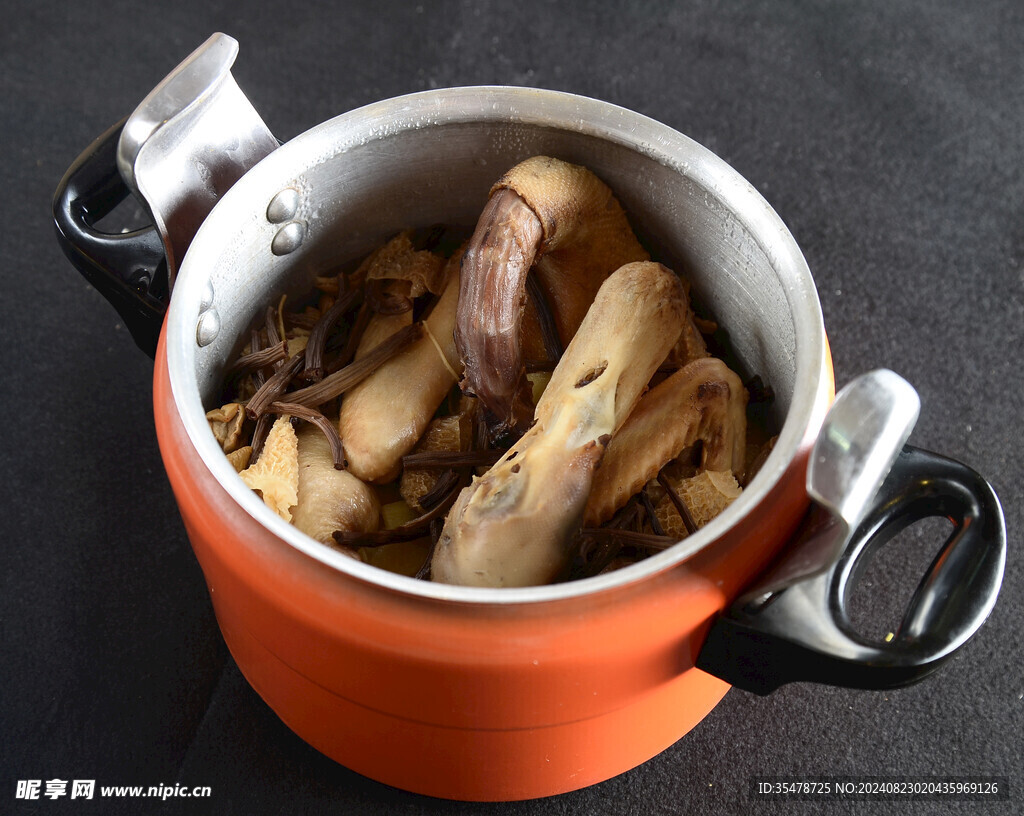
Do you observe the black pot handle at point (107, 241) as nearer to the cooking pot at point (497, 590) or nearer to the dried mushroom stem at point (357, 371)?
the cooking pot at point (497, 590)

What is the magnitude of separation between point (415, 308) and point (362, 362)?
8cm

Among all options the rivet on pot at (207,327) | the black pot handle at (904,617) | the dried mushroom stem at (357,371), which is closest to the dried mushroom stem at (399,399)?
the dried mushroom stem at (357,371)

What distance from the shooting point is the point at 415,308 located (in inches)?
31.3

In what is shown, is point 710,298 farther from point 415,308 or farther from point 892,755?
point 892,755

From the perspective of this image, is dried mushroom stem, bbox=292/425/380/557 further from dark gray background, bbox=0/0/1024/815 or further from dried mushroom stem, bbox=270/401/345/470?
dark gray background, bbox=0/0/1024/815

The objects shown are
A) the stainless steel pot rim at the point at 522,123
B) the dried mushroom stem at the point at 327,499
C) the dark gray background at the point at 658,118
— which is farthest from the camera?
the dark gray background at the point at 658,118

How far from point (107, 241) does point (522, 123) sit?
1.08 feet

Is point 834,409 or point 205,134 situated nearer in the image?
point 834,409

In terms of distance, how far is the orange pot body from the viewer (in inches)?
22.1

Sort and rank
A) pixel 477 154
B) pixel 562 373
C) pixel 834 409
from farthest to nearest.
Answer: pixel 477 154, pixel 562 373, pixel 834 409

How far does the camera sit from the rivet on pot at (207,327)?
70cm

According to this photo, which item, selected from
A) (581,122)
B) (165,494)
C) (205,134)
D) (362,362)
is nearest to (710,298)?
(581,122)

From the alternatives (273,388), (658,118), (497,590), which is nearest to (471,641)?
(497,590)

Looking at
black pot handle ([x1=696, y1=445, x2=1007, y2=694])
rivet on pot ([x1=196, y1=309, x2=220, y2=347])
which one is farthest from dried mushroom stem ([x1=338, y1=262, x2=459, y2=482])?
black pot handle ([x1=696, y1=445, x2=1007, y2=694])
